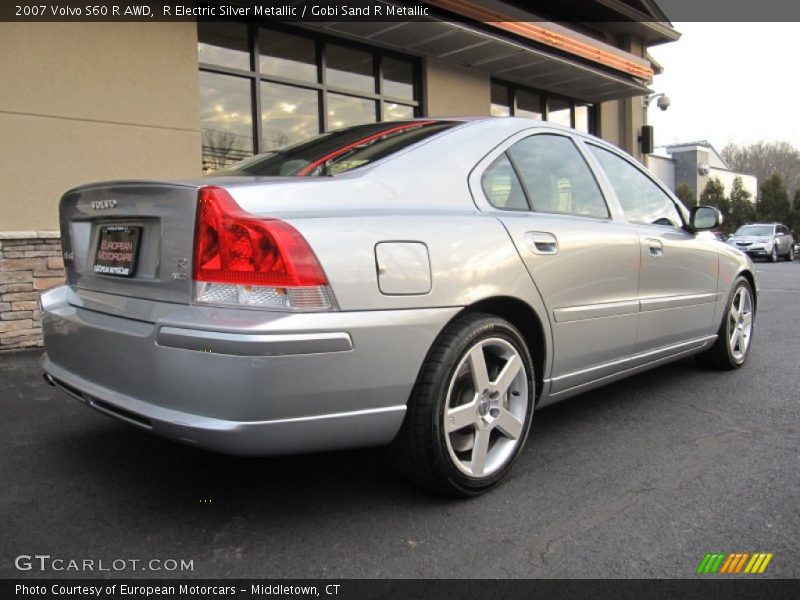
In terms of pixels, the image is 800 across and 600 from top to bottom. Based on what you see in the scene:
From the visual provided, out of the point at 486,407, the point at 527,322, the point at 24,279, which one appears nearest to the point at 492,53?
the point at 24,279

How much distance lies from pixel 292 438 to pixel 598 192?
7.31 ft

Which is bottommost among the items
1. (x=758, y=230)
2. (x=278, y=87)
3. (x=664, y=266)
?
(x=664, y=266)

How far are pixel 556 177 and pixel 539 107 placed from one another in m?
9.21

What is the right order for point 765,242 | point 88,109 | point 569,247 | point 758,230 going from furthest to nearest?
point 758,230 < point 765,242 < point 88,109 < point 569,247

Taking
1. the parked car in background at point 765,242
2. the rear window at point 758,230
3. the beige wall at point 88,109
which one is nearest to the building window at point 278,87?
the beige wall at point 88,109

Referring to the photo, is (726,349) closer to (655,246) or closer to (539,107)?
(655,246)

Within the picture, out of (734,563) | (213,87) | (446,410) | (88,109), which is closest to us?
(734,563)

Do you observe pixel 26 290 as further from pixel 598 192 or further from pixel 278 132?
pixel 598 192

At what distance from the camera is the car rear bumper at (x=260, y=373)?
1960mm

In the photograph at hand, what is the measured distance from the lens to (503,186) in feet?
9.39

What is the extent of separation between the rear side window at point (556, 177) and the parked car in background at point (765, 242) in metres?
24.5

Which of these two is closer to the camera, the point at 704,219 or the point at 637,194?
the point at 637,194

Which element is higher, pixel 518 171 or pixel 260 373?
pixel 518 171

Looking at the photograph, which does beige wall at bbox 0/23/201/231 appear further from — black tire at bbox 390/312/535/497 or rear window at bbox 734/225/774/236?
rear window at bbox 734/225/774/236
